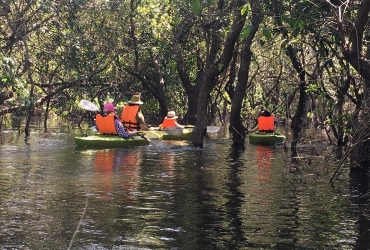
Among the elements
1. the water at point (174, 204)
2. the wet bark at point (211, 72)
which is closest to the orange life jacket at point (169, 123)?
the wet bark at point (211, 72)

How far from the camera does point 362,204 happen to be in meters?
9.31

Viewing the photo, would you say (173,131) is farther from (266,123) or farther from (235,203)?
(235,203)

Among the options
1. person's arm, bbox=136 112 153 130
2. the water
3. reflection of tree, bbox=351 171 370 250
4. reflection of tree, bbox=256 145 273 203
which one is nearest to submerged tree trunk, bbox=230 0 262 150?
reflection of tree, bbox=256 145 273 203

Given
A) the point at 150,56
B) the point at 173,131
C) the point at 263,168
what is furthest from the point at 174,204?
the point at 150,56

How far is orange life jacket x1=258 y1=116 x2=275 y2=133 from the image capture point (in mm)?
19078

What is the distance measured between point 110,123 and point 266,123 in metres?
4.87

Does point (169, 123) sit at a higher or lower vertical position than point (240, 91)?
lower

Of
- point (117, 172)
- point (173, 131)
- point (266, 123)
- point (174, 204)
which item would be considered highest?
point (266, 123)

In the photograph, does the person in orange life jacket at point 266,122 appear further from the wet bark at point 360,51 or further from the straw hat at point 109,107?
the wet bark at point 360,51

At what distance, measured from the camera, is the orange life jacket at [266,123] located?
19.1 m

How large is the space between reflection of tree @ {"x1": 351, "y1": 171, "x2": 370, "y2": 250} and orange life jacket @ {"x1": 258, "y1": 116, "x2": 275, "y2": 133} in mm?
6918

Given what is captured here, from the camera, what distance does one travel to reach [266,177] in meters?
12.0

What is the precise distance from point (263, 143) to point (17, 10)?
7.74 meters

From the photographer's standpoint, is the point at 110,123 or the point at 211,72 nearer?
the point at 211,72
